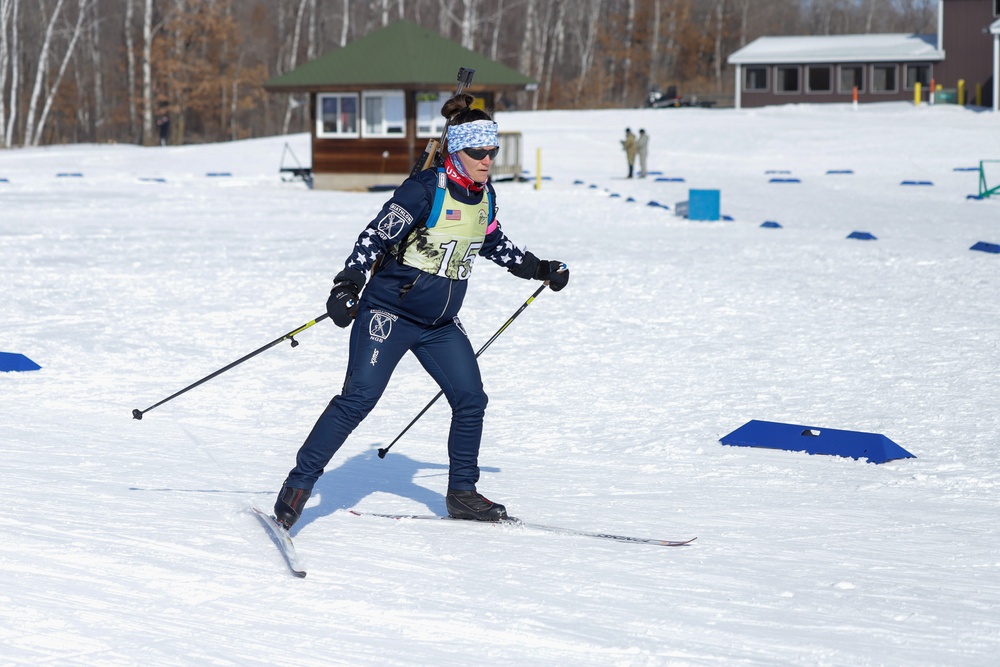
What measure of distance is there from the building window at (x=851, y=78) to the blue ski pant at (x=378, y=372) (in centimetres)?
4896

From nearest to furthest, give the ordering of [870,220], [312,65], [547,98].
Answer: [870,220]
[312,65]
[547,98]

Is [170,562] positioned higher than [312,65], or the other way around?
[312,65]

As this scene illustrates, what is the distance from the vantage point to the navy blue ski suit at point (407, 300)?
4.08 m

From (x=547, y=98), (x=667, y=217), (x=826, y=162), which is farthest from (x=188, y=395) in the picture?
(x=547, y=98)

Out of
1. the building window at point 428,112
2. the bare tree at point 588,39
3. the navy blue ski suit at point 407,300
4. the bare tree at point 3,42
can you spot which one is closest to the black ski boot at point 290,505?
the navy blue ski suit at point 407,300

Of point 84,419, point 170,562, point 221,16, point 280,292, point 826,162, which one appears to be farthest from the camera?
point 221,16

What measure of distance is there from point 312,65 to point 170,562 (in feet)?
78.3

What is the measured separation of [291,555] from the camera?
396 centimetres

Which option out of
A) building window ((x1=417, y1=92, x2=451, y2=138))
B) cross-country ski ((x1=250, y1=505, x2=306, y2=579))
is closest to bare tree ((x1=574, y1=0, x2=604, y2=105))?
building window ((x1=417, y1=92, x2=451, y2=138))

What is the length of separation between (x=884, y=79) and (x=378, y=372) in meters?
49.7

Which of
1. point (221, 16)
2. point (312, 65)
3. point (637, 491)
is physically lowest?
point (637, 491)

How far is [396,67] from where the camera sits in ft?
85.0

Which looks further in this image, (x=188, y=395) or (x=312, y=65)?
(x=312, y=65)

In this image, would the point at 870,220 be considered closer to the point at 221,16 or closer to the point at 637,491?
the point at 637,491
